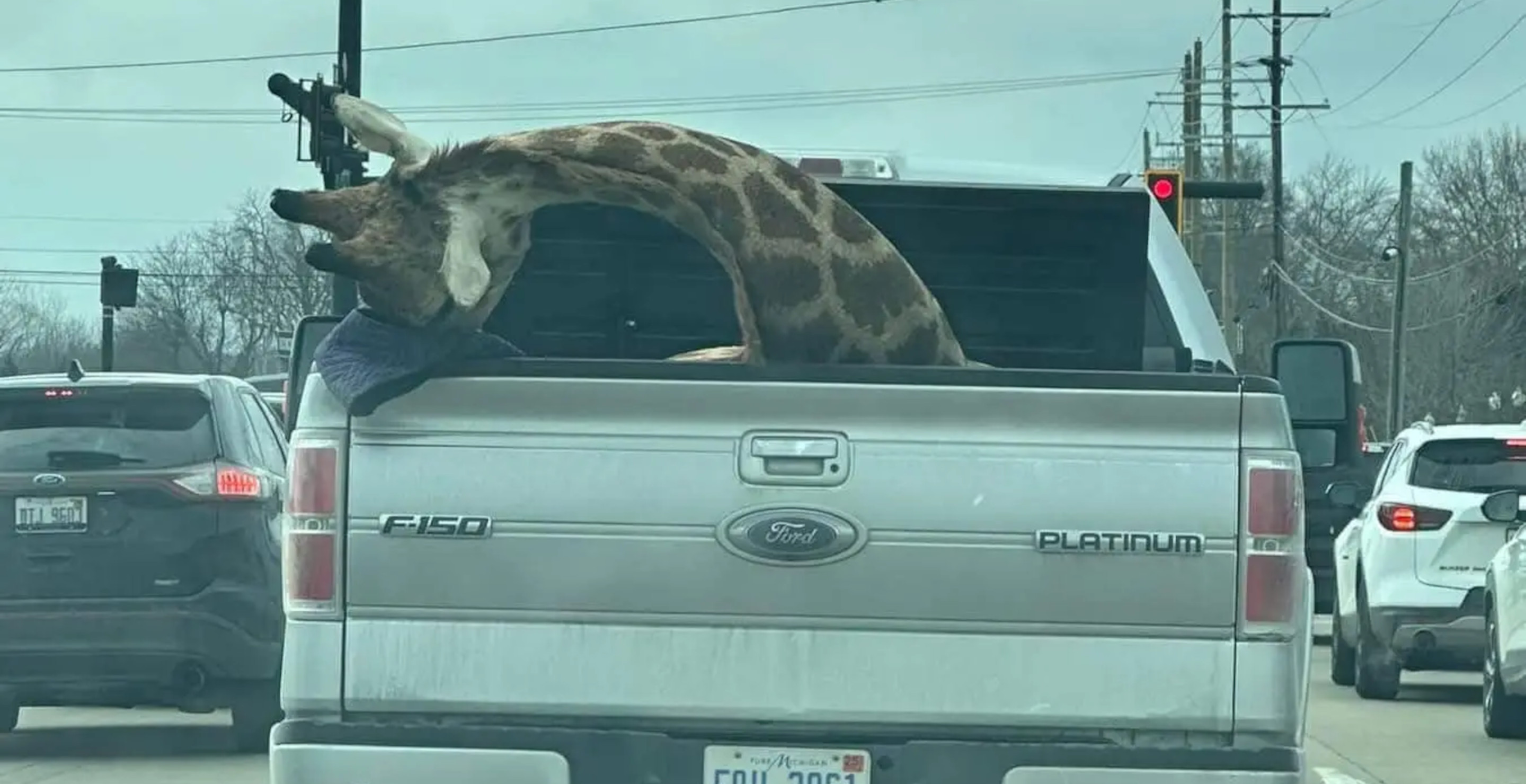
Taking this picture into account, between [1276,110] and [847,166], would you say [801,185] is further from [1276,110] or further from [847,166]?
[1276,110]

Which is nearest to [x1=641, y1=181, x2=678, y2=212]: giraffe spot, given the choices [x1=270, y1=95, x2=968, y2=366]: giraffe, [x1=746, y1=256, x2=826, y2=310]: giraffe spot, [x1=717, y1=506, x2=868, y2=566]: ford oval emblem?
[x1=270, y1=95, x2=968, y2=366]: giraffe

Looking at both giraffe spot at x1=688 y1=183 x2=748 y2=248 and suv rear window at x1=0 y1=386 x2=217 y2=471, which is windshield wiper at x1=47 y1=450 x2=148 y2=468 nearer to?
suv rear window at x1=0 y1=386 x2=217 y2=471

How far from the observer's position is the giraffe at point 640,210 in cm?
559

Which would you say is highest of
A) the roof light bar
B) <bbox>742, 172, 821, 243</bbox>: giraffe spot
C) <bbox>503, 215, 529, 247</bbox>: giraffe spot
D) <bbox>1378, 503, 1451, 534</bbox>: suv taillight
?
the roof light bar

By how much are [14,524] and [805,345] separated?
20.5 feet

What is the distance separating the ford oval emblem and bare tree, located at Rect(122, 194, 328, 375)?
2650 inches

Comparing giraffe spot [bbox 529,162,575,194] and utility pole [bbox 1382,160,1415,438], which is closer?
giraffe spot [bbox 529,162,575,194]

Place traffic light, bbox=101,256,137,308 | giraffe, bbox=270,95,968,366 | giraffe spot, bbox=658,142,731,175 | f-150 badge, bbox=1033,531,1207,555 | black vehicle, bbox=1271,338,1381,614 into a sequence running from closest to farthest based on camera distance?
f-150 badge, bbox=1033,531,1207,555 → giraffe, bbox=270,95,968,366 → giraffe spot, bbox=658,142,731,175 → black vehicle, bbox=1271,338,1381,614 → traffic light, bbox=101,256,137,308

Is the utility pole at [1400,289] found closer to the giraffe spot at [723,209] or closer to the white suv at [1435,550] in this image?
the white suv at [1435,550]

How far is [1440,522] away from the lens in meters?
14.9

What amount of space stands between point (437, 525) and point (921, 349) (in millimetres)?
1417

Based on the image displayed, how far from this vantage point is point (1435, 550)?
588 inches

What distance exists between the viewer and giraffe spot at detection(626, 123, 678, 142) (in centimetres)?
595

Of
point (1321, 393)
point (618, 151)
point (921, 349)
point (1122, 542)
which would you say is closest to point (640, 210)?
point (618, 151)
